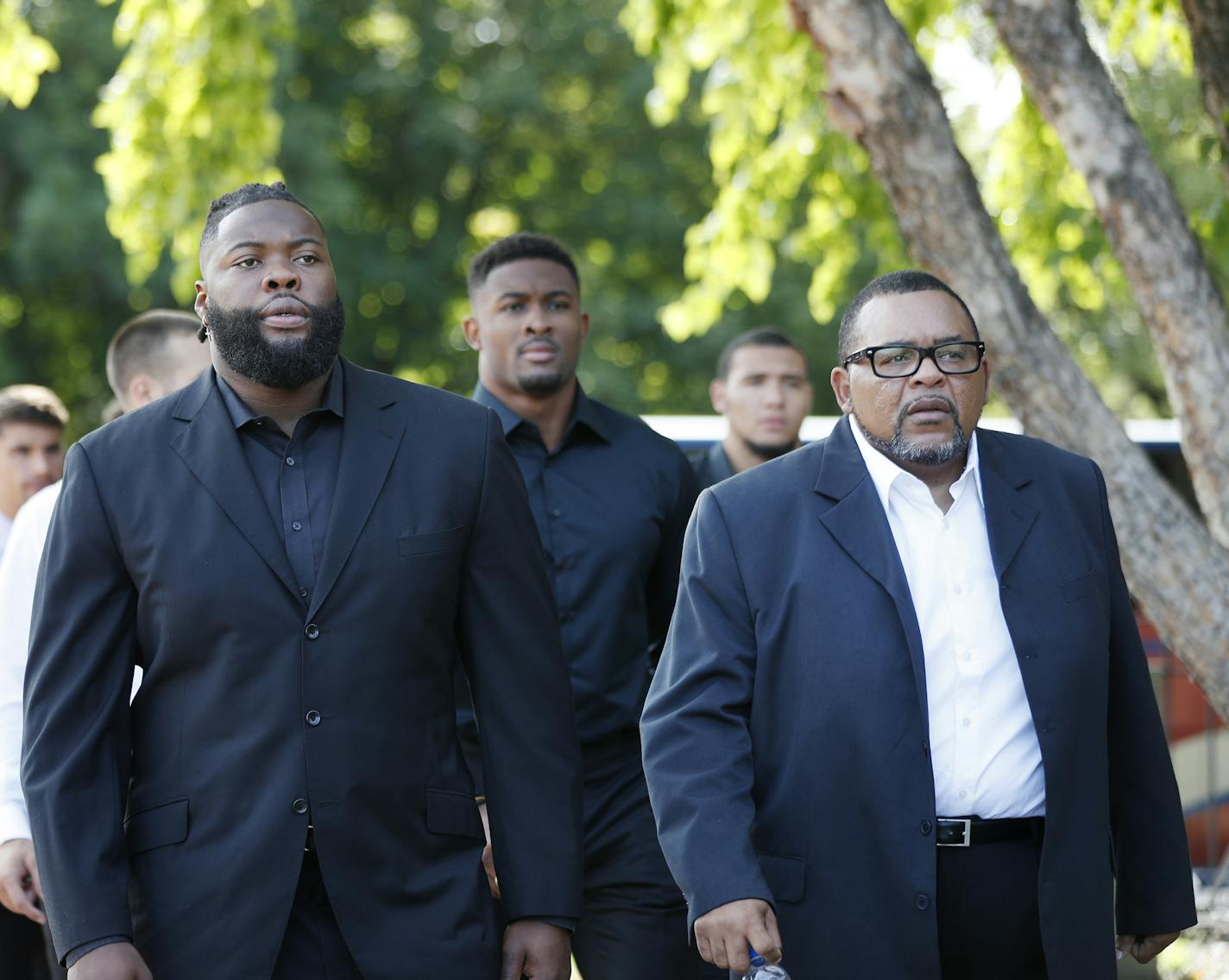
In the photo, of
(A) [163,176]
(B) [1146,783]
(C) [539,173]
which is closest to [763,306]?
(C) [539,173]

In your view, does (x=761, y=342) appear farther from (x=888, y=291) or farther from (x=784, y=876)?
(x=784, y=876)

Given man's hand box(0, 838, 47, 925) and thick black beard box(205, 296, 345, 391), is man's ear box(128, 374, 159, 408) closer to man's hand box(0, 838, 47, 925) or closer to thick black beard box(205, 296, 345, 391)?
man's hand box(0, 838, 47, 925)

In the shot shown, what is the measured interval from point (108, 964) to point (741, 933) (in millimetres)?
1255

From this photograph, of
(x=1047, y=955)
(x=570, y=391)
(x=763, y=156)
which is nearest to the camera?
(x=1047, y=955)

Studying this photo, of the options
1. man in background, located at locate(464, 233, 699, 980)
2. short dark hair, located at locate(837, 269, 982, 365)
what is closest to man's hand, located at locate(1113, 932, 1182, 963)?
short dark hair, located at locate(837, 269, 982, 365)

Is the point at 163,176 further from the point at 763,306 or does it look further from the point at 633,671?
the point at 763,306

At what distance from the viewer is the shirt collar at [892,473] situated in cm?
397

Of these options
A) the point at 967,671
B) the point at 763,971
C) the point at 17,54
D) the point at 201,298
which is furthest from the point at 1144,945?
the point at 17,54

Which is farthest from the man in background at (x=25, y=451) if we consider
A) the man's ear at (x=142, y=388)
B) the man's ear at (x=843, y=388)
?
the man's ear at (x=843, y=388)

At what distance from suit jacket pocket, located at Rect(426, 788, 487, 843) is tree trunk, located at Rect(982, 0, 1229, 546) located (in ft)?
10.2

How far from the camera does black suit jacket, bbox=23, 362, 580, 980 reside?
334 cm

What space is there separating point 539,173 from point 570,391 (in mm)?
20970

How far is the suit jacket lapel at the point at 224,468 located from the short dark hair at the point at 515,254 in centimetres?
226

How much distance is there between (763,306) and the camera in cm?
2362
